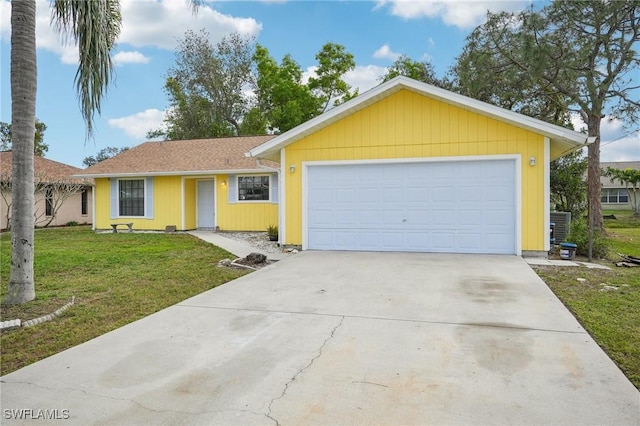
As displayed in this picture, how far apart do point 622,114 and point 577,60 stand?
2900 mm

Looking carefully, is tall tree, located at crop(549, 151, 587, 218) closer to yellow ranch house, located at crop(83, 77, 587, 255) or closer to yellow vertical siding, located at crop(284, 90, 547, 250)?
yellow ranch house, located at crop(83, 77, 587, 255)

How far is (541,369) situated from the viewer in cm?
315

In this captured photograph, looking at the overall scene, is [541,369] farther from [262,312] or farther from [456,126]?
[456,126]

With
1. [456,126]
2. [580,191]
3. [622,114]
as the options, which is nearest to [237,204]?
[456,126]

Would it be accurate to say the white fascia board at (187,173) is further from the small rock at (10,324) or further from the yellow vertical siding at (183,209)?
the small rock at (10,324)

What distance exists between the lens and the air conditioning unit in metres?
11.8

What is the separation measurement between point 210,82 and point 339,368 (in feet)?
95.1

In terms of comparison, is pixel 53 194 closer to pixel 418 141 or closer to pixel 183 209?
pixel 183 209

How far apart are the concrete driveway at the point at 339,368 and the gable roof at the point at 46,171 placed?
15.7m

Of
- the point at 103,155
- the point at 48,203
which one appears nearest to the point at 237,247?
the point at 48,203

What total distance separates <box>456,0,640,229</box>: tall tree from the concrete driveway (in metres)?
11.6

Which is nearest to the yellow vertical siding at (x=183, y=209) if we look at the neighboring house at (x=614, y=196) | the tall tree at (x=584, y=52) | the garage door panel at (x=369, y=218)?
the garage door panel at (x=369, y=218)

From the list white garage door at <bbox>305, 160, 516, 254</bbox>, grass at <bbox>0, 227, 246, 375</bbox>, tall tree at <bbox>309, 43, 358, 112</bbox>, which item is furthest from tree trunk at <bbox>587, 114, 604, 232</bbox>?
tall tree at <bbox>309, 43, 358, 112</bbox>

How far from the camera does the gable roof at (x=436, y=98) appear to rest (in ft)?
27.5
